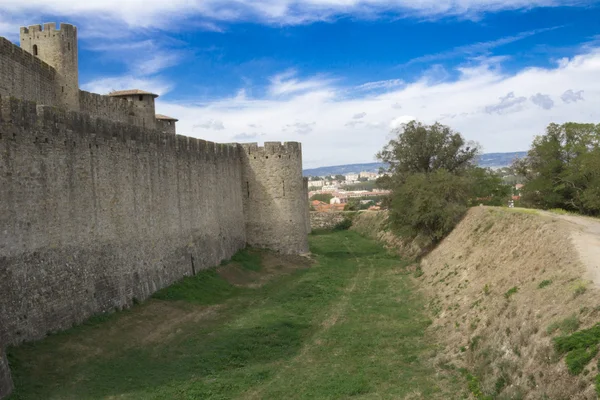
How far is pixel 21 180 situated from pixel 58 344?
3.95 meters

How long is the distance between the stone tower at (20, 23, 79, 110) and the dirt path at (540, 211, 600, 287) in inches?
833

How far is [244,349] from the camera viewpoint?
1467 cm

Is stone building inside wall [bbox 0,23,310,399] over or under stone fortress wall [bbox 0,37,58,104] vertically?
under

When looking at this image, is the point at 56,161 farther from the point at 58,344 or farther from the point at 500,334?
the point at 500,334

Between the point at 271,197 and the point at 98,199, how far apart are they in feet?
51.1

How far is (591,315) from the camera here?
10133 millimetres

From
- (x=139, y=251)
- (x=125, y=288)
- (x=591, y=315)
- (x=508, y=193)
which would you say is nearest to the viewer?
(x=591, y=315)

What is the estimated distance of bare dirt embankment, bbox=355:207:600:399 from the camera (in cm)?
1000

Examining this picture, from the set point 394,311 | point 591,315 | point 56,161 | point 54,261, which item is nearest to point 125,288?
point 54,261

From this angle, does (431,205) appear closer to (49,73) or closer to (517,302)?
(517,302)

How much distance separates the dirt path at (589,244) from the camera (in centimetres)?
1270

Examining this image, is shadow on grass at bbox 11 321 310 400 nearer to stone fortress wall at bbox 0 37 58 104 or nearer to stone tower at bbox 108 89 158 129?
stone fortress wall at bbox 0 37 58 104

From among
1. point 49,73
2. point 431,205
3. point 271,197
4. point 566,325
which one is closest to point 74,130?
point 49,73

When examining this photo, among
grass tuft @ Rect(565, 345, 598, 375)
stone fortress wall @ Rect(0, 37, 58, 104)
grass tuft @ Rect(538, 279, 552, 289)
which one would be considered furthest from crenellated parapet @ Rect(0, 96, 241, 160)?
grass tuft @ Rect(538, 279, 552, 289)
